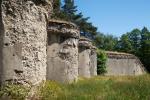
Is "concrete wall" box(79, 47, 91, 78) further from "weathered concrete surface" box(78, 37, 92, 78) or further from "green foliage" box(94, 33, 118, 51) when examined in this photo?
"green foliage" box(94, 33, 118, 51)

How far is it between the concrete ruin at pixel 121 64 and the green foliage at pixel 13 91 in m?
24.2

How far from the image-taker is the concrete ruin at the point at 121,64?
34.8m

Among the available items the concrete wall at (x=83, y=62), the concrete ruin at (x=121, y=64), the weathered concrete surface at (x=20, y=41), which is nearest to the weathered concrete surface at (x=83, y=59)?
the concrete wall at (x=83, y=62)

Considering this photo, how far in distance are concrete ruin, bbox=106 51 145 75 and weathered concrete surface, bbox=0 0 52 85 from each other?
23707 mm

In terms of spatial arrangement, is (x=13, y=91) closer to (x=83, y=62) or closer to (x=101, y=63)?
(x=83, y=62)

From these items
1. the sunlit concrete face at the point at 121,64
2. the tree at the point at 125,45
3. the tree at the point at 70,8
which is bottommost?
the sunlit concrete face at the point at 121,64

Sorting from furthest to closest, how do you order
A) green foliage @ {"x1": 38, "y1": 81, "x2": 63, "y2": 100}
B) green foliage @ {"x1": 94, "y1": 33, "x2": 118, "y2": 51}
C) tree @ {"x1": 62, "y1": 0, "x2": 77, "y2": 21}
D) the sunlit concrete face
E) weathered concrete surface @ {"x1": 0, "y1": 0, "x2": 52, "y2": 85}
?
green foliage @ {"x1": 94, "y1": 33, "x2": 118, "y2": 51} < tree @ {"x1": 62, "y1": 0, "x2": 77, "y2": 21} < the sunlit concrete face < green foliage @ {"x1": 38, "y1": 81, "x2": 63, "y2": 100} < weathered concrete surface @ {"x1": 0, "y1": 0, "x2": 52, "y2": 85}

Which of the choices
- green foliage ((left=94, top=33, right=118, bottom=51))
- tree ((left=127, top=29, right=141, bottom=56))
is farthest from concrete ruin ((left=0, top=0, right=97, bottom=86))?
green foliage ((left=94, top=33, right=118, bottom=51))

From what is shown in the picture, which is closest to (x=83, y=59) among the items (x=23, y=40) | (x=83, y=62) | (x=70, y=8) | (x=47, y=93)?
(x=83, y=62)

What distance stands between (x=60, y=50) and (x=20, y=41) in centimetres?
531

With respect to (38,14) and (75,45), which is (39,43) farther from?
(75,45)

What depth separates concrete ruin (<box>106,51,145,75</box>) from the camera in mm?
34794

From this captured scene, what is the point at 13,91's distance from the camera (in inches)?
365

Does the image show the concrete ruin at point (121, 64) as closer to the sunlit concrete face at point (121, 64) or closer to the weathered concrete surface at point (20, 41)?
the sunlit concrete face at point (121, 64)
